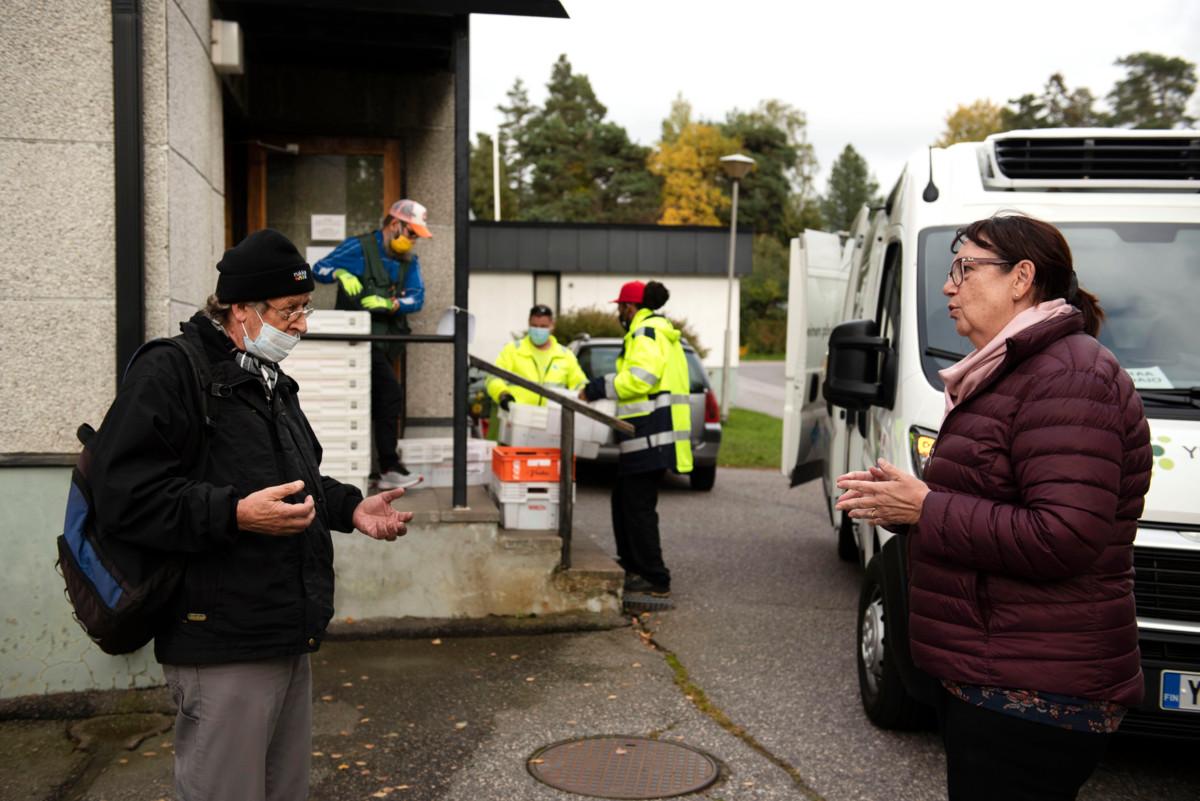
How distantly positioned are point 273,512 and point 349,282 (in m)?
4.83

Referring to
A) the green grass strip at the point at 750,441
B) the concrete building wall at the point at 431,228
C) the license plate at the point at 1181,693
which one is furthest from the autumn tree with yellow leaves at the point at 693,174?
the license plate at the point at 1181,693

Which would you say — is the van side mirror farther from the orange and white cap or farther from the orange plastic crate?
the orange and white cap

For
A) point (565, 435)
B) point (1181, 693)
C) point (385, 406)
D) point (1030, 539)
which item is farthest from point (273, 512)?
point (385, 406)

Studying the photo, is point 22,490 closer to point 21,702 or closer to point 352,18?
point 21,702

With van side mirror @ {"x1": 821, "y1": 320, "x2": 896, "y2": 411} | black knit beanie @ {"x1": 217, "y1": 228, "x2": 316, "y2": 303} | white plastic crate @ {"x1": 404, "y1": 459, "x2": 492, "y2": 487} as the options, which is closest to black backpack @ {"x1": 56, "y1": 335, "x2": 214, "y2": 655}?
black knit beanie @ {"x1": 217, "y1": 228, "x2": 316, "y2": 303}

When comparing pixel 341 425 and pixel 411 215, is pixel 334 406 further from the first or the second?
pixel 411 215

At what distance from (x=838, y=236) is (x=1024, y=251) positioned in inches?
306

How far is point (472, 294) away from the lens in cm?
3033

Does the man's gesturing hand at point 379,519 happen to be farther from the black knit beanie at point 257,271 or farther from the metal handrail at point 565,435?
the metal handrail at point 565,435

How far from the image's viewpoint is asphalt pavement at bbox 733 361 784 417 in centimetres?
2966

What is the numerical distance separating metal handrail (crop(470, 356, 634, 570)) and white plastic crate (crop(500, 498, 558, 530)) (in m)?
0.06

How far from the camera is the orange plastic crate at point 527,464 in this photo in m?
7.11

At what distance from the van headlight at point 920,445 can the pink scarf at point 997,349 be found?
213 centimetres

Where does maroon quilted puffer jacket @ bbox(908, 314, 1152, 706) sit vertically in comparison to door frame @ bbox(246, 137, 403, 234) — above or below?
below
